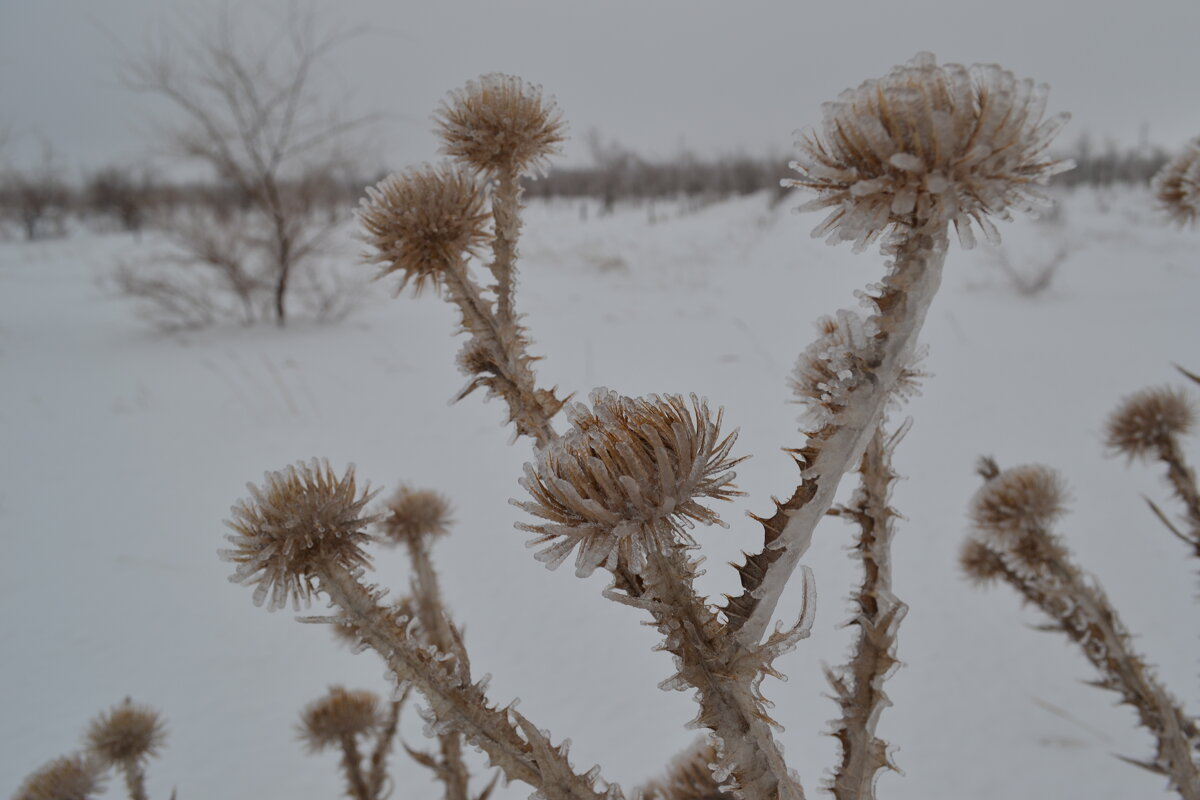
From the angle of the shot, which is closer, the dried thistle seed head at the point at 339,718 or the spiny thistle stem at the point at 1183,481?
the spiny thistle stem at the point at 1183,481

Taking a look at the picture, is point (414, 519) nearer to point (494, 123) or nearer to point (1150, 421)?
point (494, 123)

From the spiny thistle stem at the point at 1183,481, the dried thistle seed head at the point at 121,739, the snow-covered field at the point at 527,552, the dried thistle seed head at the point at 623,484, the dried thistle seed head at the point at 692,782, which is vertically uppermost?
the dried thistle seed head at the point at 623,484

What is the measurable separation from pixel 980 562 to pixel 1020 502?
0.40 m

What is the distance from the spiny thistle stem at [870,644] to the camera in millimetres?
417

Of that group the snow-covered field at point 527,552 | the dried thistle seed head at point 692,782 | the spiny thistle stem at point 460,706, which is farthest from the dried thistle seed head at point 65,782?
the spiny thistle stem at point 460,706

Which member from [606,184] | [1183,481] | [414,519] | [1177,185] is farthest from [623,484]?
[606,184]

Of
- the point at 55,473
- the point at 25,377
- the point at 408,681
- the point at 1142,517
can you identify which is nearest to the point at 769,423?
the point at 1142,517

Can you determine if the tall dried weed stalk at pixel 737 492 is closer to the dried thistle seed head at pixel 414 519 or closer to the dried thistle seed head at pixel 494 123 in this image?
the dried thistle seed head at pixel 494 123

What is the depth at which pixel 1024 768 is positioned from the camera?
1.49 meters

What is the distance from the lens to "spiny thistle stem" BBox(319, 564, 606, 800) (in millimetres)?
383

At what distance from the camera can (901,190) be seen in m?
0.27

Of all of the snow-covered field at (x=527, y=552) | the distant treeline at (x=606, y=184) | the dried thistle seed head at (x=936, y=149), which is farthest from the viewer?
the distant treeline at (x=606, y=184)

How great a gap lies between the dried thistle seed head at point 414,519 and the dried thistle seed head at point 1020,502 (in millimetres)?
849

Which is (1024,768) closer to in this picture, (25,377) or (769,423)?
(769,423)
